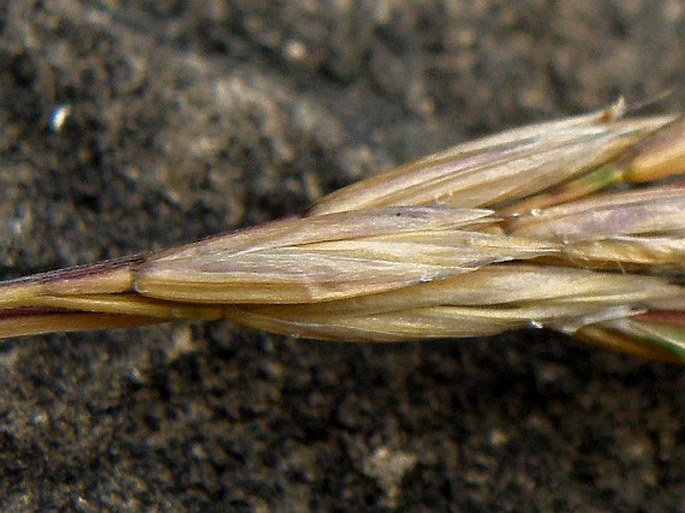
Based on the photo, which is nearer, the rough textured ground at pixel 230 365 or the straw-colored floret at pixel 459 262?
the straw-colored floret at pixel 459 262

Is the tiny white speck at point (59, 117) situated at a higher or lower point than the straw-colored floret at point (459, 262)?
higher

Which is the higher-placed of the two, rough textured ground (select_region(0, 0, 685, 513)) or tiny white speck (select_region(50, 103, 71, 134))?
tiny white speck (select_region(50, 103, 71, 134))

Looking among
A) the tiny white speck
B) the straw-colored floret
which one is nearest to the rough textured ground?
the tiny white speck

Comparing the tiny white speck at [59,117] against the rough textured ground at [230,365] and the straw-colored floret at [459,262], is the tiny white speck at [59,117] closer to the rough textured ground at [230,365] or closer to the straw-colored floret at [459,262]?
the rough textured ground at [230,365]

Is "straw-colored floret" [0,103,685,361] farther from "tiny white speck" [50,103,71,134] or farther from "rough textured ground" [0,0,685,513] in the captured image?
"tiny white speck" [50,103,71,134]

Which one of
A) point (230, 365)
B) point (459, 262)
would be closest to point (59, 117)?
point (230, 365)

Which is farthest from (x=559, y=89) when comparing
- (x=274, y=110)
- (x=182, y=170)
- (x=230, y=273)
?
(x=230, y=273)

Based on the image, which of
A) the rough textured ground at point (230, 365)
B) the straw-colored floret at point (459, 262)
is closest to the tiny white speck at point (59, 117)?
the rough textured ground at point (230, 365)

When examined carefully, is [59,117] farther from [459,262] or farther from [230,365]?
[459,262]
